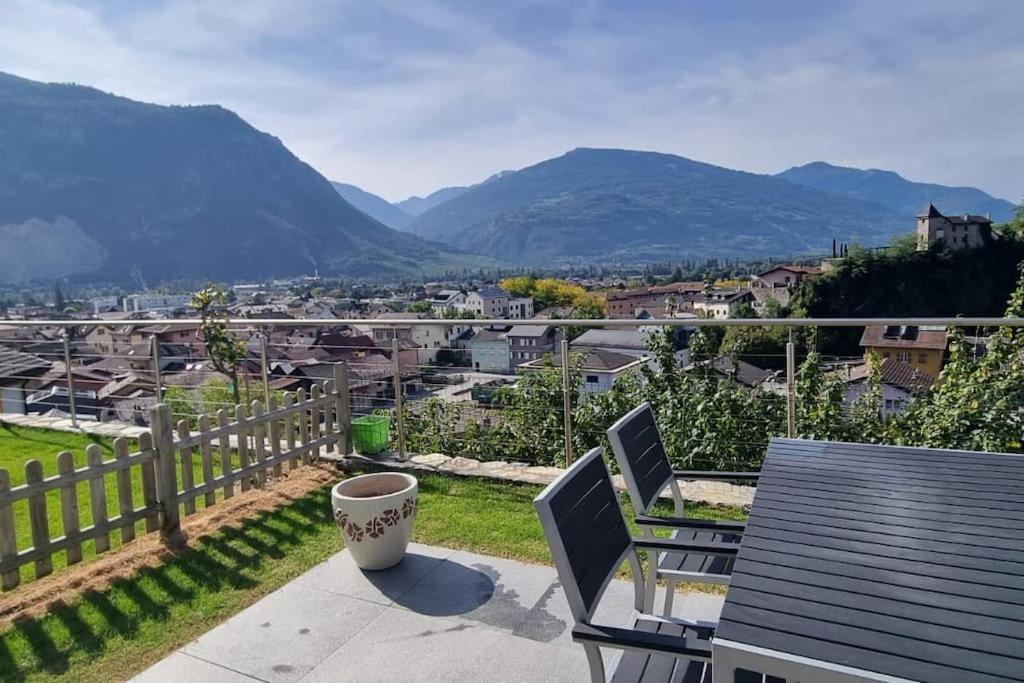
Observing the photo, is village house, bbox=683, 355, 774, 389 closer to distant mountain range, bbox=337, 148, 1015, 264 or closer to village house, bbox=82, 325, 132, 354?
village house, bbox=82, 325, 132, 354

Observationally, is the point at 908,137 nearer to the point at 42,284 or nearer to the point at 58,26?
the point at 58,26

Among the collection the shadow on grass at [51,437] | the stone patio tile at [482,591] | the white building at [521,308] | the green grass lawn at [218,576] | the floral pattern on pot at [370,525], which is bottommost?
the white building at [521,308]

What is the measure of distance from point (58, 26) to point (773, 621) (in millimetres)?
9579

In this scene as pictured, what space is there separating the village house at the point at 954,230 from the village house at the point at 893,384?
43749 mm

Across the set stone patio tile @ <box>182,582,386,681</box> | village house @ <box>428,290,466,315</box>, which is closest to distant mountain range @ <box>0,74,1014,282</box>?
village house @ <box>428,290,466,315</box>

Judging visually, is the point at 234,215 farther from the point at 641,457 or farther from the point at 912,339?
the point at 641,457

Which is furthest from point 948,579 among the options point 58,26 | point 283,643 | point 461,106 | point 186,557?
point 461,106

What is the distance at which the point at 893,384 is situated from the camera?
4.73 meters

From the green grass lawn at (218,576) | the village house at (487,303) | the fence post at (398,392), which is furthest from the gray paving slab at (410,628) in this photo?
the village house at (487,303)

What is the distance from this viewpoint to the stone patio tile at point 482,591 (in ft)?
8.82

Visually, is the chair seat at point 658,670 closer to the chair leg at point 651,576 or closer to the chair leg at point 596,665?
the chair leg at point 596,665

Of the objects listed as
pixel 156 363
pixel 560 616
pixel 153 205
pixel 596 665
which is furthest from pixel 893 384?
pixel 153 205

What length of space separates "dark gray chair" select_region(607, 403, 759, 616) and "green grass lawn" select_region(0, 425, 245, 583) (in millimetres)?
2900

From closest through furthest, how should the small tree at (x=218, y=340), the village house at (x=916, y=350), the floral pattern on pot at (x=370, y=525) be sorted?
the floral pattern on pot at (x=370, y=525) < the village house at (x=916, y=350) < the small tree at (x=218, y=340)
